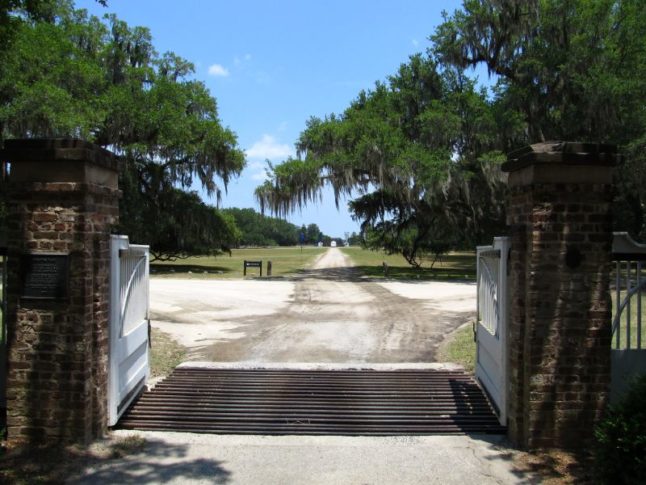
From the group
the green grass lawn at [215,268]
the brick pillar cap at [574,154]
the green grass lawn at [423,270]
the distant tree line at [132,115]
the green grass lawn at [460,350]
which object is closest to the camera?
the brick pillar cap at [574,154]

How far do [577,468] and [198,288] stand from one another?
584 inches

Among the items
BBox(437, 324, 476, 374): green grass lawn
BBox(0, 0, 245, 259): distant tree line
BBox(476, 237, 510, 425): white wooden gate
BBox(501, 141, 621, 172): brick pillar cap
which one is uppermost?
BBox(0, 0, 245, 259): distant tree line

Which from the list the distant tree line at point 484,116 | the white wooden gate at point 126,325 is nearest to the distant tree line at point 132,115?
the distant tree line at point 484,116

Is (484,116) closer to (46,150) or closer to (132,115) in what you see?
(132,115)

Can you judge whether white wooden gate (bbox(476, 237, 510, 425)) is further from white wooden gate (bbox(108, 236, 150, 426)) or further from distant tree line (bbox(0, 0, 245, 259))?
distant tree line (bbox(0, 0, 245, 259))

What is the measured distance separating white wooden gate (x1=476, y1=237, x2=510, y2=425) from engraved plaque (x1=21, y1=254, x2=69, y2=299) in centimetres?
357

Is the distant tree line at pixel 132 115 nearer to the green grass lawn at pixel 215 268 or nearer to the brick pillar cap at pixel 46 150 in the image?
the green grass lawn at pixel 215 268

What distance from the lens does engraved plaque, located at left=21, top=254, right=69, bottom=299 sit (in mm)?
4344

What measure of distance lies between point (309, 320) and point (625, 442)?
855 cm

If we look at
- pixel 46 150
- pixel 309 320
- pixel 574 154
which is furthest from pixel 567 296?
pixel 309 320

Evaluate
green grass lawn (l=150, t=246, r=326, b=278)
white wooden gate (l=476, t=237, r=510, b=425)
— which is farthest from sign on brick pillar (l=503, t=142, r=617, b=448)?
green grass lawn (l=150, t=246, r=326, b=278)

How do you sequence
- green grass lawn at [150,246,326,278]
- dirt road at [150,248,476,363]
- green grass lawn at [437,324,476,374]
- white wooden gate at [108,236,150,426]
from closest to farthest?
white wooden gate at [108,236,150,426], green grass lawn at [437,324,476,374], dirt road at [150,248,476,363], green grass lawn at [150,246,326,278]

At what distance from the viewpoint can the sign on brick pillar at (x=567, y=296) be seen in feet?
14.1

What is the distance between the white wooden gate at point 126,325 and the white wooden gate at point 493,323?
130 inches
